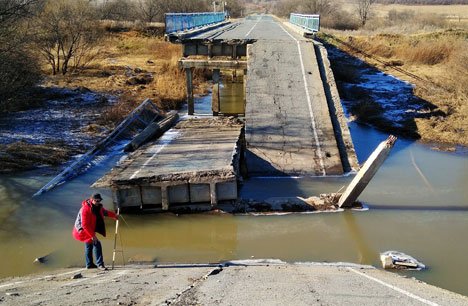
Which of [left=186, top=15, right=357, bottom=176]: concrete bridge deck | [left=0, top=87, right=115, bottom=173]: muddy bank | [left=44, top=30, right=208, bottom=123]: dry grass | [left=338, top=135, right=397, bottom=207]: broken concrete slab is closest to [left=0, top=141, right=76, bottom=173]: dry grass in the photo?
[left=0, top=87, right=115, bottom=173]: muddy bank

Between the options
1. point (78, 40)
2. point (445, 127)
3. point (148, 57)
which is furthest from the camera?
point (148, 57)

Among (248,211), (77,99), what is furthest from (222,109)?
(248,211)

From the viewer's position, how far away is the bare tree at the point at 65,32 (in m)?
27.0

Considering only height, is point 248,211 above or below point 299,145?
below

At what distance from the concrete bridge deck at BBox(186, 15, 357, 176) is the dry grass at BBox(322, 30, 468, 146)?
519cm

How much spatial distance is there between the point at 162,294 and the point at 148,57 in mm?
32281

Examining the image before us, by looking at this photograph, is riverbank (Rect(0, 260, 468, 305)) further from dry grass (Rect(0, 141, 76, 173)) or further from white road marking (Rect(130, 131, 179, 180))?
dry grass (Rect(0, 141, 76, 173))

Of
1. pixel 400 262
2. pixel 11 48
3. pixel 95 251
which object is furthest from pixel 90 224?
pixel 11 48

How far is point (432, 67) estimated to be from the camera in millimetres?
30500

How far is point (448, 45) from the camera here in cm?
3262

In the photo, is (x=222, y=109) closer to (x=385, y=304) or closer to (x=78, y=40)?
(x=78, y=40)

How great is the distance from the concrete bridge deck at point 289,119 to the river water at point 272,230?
0.57 metres

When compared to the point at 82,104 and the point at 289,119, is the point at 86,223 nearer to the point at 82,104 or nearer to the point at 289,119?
the point at 289,119

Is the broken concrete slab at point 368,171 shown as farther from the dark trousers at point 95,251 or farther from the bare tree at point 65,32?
the bare tree at point 65,32
